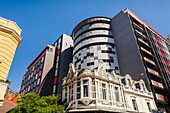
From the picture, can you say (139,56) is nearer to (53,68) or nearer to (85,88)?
(85,88)

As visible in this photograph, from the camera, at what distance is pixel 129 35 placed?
3778 cm

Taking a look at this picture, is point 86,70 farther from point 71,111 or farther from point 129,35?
point 129,35

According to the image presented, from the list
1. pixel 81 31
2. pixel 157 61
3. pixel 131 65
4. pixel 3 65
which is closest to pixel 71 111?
pixel 3 65

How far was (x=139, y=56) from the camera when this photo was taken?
31656 millimetres

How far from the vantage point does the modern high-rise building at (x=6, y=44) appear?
7757 mm

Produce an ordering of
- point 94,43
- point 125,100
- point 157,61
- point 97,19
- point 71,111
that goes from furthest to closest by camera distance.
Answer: point 97,19 < point 94,43 < point 157,61 < point 125,100 < point 71,111

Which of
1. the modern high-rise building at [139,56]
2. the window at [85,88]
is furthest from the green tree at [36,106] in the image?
the modern high-rise building at [139,56]

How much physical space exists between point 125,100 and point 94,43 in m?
24.7

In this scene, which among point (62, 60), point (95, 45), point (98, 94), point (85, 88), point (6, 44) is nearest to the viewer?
point (6, 44)

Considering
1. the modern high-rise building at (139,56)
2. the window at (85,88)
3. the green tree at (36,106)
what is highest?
the modern high-rise building at (139,56)

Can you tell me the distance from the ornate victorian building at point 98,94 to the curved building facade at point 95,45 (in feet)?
49.5

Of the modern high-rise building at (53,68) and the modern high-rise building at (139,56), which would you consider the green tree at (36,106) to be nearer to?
the modern high-rise building at (53,68)

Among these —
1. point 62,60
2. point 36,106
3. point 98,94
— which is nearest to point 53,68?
point 62,60

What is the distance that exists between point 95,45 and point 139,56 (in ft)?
49.2
